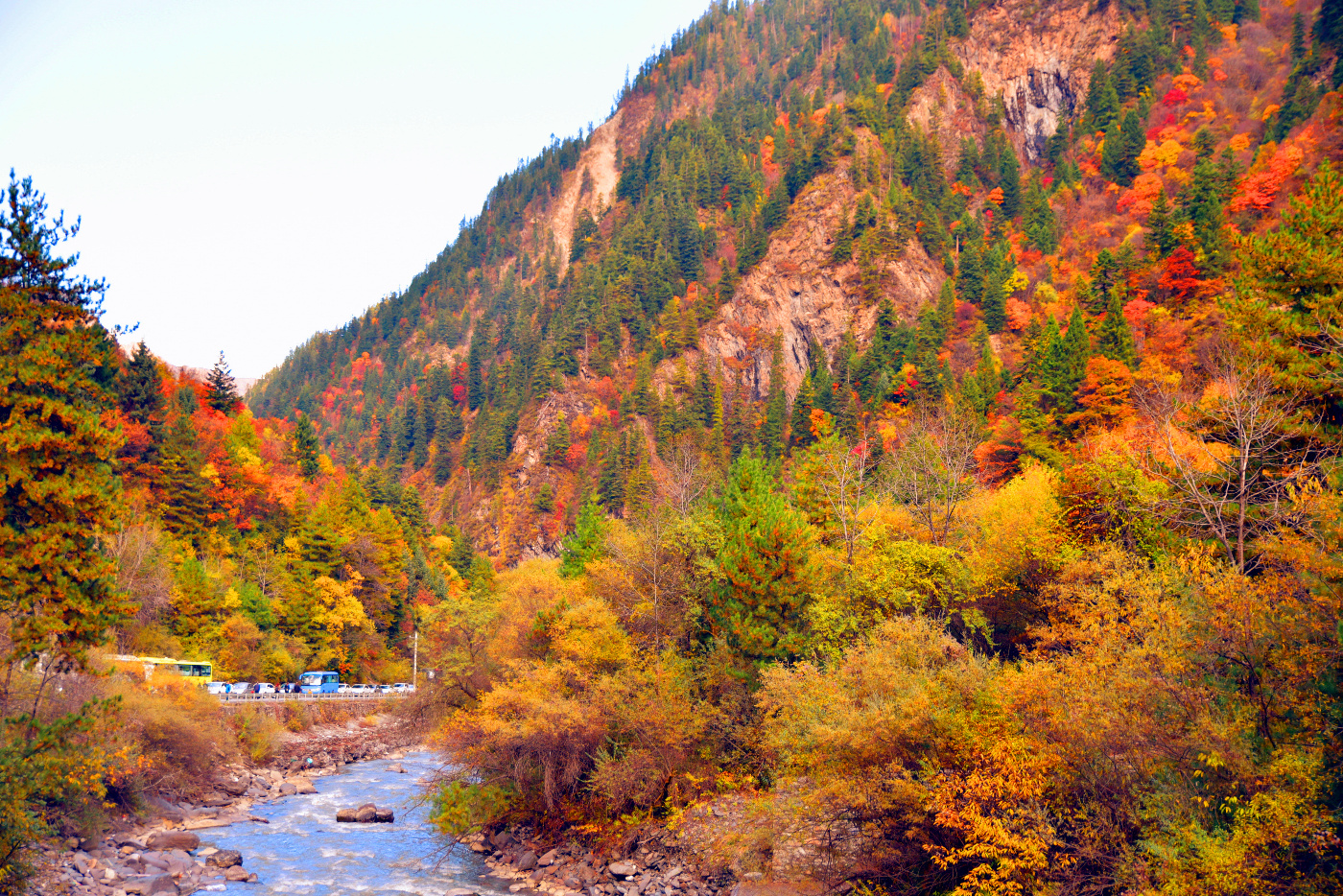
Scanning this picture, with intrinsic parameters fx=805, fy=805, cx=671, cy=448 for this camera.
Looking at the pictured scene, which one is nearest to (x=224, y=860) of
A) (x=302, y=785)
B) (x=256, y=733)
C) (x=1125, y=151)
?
(x=302, y=785)

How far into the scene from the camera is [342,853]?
117 ft

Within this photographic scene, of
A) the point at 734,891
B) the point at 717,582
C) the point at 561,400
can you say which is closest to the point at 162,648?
the point at 717,582

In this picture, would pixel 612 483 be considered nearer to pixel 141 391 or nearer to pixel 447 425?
pixel 141 391

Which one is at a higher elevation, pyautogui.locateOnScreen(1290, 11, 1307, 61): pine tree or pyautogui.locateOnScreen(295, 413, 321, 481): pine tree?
pyautogui.locateOnScreen(1290, 11, 1307, 61): pine tree

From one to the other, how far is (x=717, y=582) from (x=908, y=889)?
15.9 metres

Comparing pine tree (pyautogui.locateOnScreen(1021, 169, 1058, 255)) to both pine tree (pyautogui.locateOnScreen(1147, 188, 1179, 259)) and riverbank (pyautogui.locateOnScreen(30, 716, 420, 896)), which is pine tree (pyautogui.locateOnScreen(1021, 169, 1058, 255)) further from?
riverbank (pyautogui.locateOnScreen(30, 716, 420, 896))

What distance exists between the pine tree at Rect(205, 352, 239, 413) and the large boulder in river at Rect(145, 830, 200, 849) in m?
73.3

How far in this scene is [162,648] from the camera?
54375 mm

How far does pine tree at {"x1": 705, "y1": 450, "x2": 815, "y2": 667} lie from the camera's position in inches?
1356

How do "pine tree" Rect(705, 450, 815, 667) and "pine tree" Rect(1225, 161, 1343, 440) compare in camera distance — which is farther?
"pine tree" Rect(705, 450, 815, 667)

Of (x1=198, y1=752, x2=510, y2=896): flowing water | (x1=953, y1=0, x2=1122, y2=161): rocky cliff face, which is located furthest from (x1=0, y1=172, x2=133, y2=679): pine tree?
(x1=953, y1=0, x2=1122, y2=161): rocky cliff face

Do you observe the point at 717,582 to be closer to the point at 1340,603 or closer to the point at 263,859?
the point at 263,859

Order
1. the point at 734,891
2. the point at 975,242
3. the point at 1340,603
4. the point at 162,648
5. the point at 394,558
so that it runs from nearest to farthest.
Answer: the point at 1340,603 < the point at 734,891 < the point at 162,648 < the point at 394,558 < the point at 975,242

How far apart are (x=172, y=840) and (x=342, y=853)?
686 cm
